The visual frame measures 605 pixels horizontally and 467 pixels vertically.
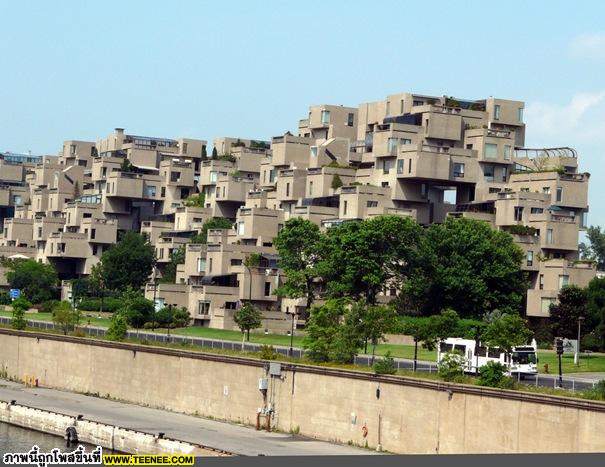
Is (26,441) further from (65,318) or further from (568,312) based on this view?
(568,312)

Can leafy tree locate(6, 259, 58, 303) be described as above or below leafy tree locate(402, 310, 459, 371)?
above

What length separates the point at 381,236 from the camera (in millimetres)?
114188

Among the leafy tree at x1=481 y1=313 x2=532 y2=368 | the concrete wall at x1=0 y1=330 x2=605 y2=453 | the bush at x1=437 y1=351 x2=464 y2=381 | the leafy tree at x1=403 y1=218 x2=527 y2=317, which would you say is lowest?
the concrete wall at x1=0 y1=330 x2=605 y2=453

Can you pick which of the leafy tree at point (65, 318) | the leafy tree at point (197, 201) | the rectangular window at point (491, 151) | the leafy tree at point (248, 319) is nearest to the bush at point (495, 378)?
the leafy tree at point (65, 318)

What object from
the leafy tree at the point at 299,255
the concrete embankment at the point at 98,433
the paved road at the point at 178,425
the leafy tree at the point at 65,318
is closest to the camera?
the concrete embankment at the point at 98,433

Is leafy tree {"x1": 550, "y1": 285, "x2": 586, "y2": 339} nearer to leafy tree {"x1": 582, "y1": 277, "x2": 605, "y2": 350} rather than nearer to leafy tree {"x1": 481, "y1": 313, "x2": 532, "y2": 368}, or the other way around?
leafy tree {"x1": 582, "y1": 277, "x2": 605, "y2": 350}

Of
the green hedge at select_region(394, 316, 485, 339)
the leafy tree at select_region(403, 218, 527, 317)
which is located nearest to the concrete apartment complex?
the leafy tree at select_region(403, 218, 527, 317)

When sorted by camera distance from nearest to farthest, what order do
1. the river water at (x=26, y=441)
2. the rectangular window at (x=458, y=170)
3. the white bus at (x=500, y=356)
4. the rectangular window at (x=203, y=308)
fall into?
the river water at (x=26, y=441), the white bus at (x=500, y=356), the rectangular window at (x=203, y=308), the rectangular window at (x=458, y=170)

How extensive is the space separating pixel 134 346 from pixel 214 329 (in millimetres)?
42955

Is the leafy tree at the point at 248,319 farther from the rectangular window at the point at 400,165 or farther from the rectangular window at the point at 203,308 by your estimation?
the rectangular window at the point at 400,165

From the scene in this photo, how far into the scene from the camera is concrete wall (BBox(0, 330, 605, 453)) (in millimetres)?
51750

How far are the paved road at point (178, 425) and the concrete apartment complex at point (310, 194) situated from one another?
3989 centimetres

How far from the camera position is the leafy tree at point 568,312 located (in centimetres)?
9950

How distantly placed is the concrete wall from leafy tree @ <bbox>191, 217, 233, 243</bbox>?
60.3 meters
